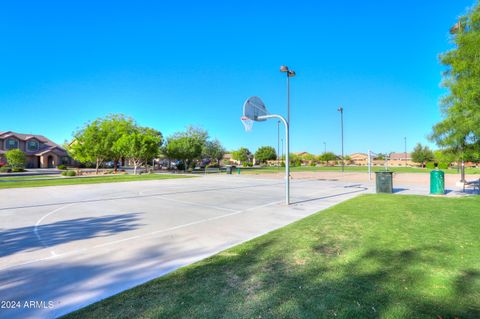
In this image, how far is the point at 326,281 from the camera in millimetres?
3375

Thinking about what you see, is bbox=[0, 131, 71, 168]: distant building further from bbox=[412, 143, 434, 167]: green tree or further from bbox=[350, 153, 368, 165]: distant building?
bbox=[350, 153, 368, 165]: distant building

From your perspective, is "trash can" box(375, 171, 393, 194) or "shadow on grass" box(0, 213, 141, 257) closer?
"shadow on grass" box(0, 213, 141, 257)

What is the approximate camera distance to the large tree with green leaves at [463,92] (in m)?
7.74

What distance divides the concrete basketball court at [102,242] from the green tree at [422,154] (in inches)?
2718

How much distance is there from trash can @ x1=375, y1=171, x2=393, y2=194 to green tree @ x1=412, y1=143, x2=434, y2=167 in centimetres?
6323

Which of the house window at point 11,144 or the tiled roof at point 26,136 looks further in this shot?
the house window at point 11,144

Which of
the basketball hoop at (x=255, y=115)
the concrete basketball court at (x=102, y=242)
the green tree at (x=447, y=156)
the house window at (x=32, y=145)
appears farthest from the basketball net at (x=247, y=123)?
the house window at (x=32, y=145)

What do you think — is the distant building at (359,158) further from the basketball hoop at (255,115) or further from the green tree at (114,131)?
the basketball hoop at (255,115)

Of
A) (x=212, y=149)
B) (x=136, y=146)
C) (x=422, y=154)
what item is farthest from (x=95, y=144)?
(x=422, y=154)

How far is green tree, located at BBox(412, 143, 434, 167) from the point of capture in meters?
62.8

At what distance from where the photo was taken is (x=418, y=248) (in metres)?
4.59

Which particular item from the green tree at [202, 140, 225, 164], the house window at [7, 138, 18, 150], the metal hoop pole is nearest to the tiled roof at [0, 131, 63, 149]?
the house window at [7, 138, 18, 150]

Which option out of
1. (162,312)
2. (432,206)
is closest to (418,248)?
(162,312)

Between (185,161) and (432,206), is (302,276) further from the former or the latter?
(185,161)
